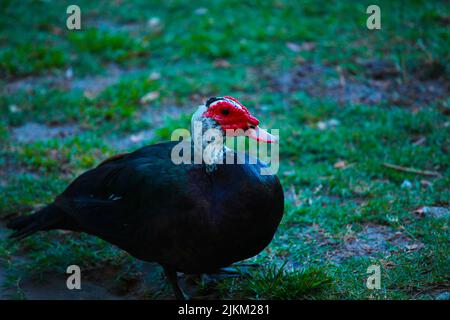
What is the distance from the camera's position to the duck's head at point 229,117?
11.3 ft

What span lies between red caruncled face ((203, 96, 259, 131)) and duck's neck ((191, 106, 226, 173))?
0.11 ft

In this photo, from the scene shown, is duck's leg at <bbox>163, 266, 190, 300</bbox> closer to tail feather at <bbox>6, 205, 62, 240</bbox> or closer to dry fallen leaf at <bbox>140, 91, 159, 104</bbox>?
tail feather at <bbox>6, 205, 62, 240</bbox>

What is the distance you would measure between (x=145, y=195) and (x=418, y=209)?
1944 millimetres

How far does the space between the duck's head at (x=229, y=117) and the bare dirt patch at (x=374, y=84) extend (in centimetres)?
266

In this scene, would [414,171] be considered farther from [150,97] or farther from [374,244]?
[150,97]

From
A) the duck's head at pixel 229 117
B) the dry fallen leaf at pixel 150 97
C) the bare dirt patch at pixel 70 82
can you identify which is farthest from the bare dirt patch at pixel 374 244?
the bare dirt patch at pixel 70 82

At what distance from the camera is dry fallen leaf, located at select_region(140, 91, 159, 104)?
20.2ft

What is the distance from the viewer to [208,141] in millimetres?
3504

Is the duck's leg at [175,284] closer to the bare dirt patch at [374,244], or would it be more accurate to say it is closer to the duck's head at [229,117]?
the duck's head at [229,117]

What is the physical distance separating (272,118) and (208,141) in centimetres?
232

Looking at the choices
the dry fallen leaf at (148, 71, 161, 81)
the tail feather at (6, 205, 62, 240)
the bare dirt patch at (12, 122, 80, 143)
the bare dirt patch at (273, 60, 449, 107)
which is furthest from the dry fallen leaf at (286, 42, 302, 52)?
the tail feather at (6, 205, 62, 240)

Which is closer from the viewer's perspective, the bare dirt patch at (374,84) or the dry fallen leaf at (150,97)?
the bare dirt patch at (374,84)
